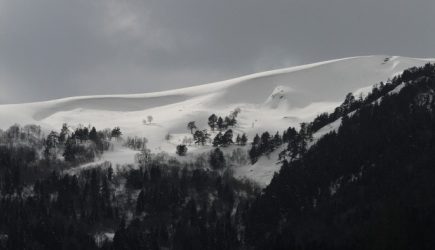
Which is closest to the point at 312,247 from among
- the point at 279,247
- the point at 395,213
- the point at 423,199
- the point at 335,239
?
the point at 279,247

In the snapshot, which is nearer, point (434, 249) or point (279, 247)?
point (434, 249)

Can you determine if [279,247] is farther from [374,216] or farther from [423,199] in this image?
[423,199]

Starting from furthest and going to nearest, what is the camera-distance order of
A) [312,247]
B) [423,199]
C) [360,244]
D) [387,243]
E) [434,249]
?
1. [423,199]
2. [312,247]
3. [360,244]
4. [434,249]
5. [387,243]

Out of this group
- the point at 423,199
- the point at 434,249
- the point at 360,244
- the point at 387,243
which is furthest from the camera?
the point at 423,199

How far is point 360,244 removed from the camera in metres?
143

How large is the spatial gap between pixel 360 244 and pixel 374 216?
5843 centimetres

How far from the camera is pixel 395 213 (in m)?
118

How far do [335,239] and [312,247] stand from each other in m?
28.2

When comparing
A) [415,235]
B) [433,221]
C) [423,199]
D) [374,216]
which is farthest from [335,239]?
[415,235]

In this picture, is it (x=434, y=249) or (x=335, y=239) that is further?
(x=335, y=239)

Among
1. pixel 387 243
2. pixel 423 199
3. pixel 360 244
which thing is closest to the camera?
pixel 387 243

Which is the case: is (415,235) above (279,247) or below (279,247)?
above

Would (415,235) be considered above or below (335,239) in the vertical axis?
above

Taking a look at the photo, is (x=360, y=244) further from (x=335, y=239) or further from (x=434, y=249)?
(x=335, y=239)
